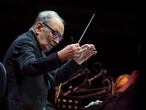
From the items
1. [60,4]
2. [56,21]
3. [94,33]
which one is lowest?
[94,33]

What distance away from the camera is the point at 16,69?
3.18 meters

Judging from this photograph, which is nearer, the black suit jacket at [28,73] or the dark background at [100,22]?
the black suit jacket at [28,73]

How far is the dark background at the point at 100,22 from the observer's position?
606 centimetres

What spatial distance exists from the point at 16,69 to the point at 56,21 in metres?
0.46

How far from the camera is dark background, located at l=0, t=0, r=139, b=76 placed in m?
6.06

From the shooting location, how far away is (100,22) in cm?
629

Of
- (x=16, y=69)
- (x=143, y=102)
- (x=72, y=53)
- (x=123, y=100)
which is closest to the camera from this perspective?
(x=143, y=102)

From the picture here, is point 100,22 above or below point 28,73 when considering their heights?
below

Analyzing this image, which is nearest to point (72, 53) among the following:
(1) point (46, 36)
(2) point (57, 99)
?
(1) point (46, 36)

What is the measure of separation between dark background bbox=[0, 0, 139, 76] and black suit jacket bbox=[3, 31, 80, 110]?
2794mm

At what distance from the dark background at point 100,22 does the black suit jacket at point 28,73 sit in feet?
9.17

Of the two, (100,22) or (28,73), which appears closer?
(28,73)

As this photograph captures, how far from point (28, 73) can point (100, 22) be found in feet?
11.0

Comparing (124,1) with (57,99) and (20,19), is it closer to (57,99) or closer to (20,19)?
(20,19)
